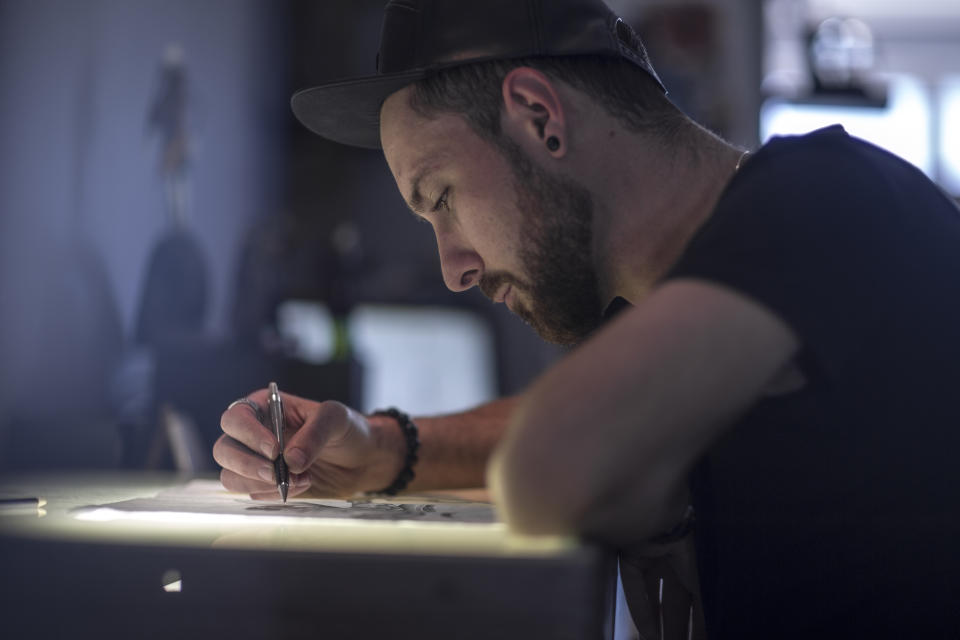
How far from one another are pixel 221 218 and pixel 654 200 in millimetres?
2047

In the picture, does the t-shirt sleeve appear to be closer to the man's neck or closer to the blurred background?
the man's neck

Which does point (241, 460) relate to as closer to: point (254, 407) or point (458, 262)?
point (254, 407)

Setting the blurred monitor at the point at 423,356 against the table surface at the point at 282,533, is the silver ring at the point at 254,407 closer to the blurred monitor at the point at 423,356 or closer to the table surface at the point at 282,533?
the table surface at the point at 282,533

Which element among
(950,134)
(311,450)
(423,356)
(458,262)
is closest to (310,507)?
(311,450)

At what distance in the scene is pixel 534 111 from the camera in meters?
0.92

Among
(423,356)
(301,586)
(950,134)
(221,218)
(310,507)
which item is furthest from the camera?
(950,134)

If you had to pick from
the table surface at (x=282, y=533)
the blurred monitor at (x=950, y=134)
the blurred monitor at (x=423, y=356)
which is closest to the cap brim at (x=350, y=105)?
the table surface at (x=282, y=533)

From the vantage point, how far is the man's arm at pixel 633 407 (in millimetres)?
537

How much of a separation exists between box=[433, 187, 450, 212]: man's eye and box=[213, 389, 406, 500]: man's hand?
292mm

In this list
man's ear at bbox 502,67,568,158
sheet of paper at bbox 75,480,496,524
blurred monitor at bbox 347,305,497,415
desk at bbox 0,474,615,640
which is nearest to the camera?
desk at bbox 0,474,615,640

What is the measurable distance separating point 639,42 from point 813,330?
23.5 inches

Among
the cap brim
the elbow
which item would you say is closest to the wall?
the cap brim

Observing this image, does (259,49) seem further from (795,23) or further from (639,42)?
(795,23)

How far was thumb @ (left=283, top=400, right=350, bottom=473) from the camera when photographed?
0.97 metres
